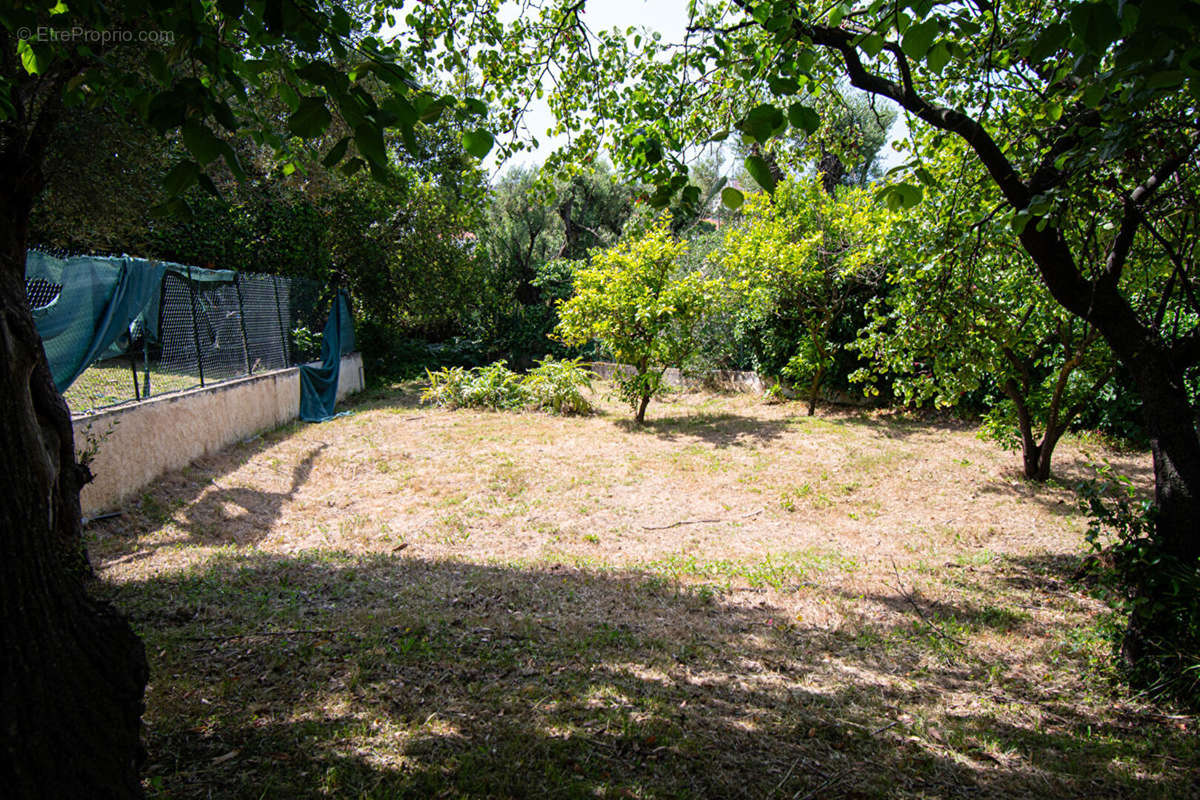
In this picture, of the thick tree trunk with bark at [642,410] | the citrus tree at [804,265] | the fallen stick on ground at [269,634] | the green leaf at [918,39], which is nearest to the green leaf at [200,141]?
the green leaf at [918,39]

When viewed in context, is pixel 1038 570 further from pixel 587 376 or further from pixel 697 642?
pixel 587 376

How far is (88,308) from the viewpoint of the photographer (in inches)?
236

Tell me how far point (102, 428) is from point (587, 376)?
801 centimetres

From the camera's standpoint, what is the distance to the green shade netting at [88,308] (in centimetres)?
555

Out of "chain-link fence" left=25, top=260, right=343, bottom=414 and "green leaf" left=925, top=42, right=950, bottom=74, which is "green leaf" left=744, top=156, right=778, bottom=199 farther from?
"chain-link fence" left=25, top=260, right=343, bottom=414

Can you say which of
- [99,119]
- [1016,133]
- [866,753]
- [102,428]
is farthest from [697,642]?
[99,119]

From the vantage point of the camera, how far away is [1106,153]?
2430 millimetres

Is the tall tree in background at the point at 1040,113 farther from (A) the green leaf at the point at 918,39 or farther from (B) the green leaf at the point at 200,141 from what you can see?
(B) the green leaf at the point at 200,141

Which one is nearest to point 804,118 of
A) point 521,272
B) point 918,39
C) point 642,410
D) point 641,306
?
point 918,39

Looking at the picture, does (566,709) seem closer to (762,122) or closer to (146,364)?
(762,122)

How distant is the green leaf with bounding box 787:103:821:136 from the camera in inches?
67.4

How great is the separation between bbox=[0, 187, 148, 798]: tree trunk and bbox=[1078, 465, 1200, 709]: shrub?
4.14 m

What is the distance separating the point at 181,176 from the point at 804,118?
1.72 metres

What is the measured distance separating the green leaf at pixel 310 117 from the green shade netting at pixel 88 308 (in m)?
5.30
